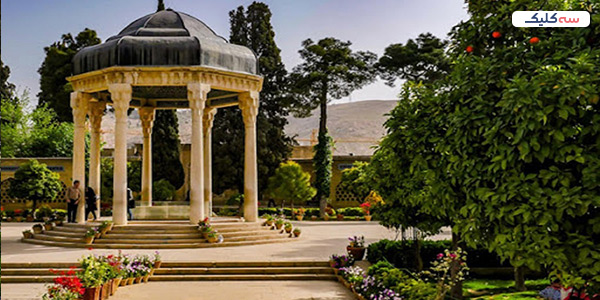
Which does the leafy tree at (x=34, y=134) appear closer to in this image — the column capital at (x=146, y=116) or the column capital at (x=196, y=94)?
the column capital at (x=146, y=116)

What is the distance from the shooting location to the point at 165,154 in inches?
1367

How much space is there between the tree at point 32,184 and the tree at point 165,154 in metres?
6.58

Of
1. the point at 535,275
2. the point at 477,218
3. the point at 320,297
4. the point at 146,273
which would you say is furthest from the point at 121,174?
the point at 477,218

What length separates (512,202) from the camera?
5.18 meters

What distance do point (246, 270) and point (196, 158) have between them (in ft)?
18.2

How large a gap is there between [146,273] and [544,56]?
9.42 meters

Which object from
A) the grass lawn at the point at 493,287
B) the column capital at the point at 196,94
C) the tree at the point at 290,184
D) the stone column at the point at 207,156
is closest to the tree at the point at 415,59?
the tree at the point at 290,184

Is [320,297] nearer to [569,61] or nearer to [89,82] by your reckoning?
[569,61]

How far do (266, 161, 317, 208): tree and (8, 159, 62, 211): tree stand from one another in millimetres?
11878

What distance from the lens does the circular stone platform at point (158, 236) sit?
639 inches

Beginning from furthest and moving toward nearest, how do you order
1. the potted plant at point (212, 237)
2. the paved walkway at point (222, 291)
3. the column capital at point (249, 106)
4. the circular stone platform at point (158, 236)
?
the column capital at point (249, 106), the potted plant at point (212, 237), the circular stone platform at point (158, 236), the paved walkway at point (222, 291)

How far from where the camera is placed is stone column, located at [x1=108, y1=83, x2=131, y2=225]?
687 inches

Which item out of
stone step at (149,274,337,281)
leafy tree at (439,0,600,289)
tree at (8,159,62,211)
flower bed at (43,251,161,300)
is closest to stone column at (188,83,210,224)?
flower bed at (43,251,161,300)

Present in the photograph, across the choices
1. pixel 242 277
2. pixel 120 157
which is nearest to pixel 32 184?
pixel 120 157
